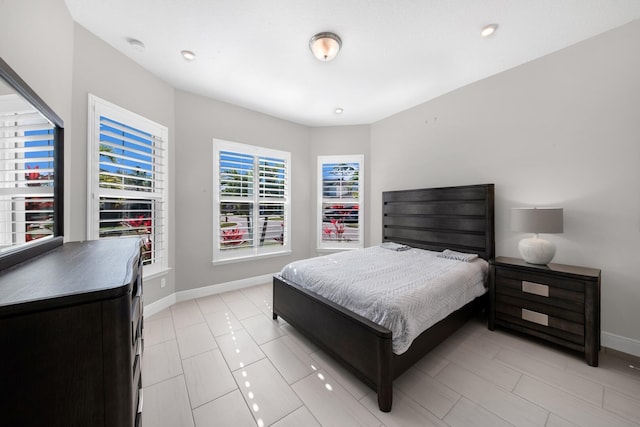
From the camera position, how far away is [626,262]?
205cm

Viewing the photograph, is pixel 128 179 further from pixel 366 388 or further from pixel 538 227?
pixel 538 227

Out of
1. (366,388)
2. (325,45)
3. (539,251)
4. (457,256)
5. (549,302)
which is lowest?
(366,388)

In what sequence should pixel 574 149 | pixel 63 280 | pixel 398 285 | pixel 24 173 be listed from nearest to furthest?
pixel 63 280
pixel 24 173
pixel 398 285
pixel 574 149

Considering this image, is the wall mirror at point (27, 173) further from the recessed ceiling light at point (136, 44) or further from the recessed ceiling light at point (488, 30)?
the recessed ceiling light at point (488, 30)

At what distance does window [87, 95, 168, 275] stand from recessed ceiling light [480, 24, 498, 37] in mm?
3585

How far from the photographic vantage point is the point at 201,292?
3305mm

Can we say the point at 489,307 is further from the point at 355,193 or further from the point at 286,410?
the point at 355,193

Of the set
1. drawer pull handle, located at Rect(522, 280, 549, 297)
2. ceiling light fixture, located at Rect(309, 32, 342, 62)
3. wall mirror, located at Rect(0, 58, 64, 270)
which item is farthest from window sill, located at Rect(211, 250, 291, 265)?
drawer pull handle, located at Rect(522, 280, 549, 297)

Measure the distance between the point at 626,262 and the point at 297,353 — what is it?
3.05m

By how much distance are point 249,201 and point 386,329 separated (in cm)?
289

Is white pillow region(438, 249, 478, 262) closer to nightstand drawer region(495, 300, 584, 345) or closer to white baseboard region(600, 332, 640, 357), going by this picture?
nightstand drawer region(495, 300, 584, 345)

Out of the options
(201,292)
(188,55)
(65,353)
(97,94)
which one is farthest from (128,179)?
(65,353)

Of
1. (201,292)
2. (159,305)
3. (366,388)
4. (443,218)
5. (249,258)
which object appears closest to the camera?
(366,388)

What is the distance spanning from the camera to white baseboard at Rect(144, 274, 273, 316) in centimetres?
280
